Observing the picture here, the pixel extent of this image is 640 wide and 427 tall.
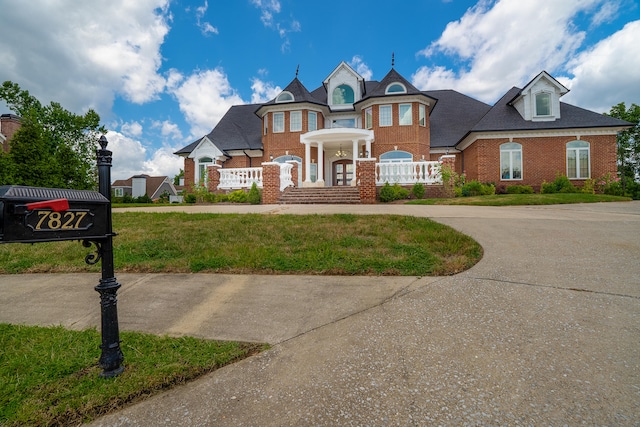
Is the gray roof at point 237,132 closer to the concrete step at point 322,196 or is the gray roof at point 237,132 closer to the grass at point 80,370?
the concrete step at point 322,196

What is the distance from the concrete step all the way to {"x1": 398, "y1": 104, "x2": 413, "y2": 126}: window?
7.81 metres

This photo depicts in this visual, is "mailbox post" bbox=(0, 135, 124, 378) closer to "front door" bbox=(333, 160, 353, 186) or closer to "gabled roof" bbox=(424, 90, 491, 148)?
"front door" bbox=(333, 160, 353, 186)

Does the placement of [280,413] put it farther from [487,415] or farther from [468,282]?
[468,282]

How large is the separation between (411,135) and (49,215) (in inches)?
824

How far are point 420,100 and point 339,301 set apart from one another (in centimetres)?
2016

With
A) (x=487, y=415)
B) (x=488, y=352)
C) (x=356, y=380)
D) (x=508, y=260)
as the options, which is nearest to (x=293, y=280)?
(x=356, y=380)

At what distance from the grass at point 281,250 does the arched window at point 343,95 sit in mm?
18466

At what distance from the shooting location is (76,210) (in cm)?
196

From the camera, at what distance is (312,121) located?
2258cm

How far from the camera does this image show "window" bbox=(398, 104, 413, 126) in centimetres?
2078

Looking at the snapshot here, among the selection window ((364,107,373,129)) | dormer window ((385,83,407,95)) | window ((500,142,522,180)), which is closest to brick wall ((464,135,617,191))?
window ((500,142,522,180))

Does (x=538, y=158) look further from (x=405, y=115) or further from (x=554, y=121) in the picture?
(x=405, y=115)

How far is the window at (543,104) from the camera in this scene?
19.5 m

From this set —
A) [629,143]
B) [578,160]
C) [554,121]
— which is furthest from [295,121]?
[629,143]
